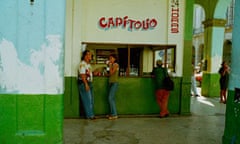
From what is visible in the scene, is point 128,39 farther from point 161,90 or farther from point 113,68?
point 161,90

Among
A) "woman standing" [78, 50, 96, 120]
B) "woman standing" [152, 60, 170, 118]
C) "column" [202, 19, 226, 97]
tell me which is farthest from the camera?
"column" [202, 19, 226, 97]

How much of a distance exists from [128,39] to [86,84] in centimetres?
174

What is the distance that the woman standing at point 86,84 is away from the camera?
24.9 feet

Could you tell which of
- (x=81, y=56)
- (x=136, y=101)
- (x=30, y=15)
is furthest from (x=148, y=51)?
(x=30, y=15)

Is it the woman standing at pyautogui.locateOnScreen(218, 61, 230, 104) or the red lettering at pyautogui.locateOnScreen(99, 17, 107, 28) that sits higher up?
the red lettering at pyautogui.locateOnScreen(99, 17, 107, 28)

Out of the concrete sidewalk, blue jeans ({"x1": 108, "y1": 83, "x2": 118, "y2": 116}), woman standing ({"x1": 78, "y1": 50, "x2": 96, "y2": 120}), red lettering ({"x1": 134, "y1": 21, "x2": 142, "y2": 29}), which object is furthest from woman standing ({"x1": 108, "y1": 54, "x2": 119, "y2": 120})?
red lettering ({"x1": 134, "y1": 21, "x2": 142, "y2": 29})

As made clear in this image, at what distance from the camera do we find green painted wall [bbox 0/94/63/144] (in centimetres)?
338

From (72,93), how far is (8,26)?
4.75 m

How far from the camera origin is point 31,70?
3.38m

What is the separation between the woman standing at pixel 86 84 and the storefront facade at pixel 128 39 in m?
0.24

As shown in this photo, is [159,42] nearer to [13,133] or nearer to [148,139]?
[148,139]

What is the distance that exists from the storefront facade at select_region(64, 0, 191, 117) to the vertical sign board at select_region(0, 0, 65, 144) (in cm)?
443

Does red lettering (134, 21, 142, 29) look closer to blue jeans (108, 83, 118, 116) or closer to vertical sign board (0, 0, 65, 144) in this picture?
blue jeans (108, 83, 118, 116)

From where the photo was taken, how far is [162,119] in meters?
7.89
